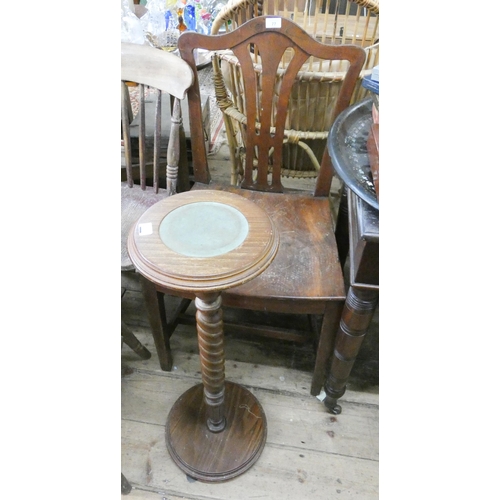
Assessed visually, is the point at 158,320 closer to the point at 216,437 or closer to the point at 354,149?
the point at 216,437

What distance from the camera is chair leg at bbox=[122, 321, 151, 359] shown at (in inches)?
47.9

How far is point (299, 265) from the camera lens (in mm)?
1028

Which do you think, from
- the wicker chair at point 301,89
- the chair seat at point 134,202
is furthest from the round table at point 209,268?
the wicker chair at point 301,89

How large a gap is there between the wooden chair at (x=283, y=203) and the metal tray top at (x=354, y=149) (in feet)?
0.33

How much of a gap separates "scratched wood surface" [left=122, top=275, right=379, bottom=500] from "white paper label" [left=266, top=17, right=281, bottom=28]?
2.97 feet

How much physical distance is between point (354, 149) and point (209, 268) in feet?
1.64

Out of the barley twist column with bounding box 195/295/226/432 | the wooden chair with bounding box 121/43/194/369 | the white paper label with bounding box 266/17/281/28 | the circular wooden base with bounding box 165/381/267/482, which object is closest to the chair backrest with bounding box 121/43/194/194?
the wooden chair with bounding box 121/43/194/369

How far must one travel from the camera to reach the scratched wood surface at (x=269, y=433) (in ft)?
3.46

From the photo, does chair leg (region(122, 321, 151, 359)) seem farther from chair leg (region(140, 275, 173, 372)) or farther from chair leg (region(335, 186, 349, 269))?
chair leg (region(335, 186, 349, 269))

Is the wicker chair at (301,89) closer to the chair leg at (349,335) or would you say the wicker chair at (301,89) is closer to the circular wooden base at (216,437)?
the chair leg at (349,335)

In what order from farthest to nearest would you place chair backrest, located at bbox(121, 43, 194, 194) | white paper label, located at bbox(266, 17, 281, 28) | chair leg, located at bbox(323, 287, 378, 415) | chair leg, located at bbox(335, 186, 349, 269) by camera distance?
chair leg, located at bbox(335, 186, 349, 269)
chair backrest, located at bbox(121, 43, 194, 194)
white paper label, located at bbox(266, 17, 281, 28)
chair leg, located at bbox(323, 287, 378, 415)

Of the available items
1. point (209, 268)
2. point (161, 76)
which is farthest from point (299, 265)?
point (161, 76)

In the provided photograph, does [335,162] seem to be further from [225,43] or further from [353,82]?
[225,43]

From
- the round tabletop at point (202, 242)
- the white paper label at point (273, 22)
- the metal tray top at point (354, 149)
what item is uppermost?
the white paper label at point (273, 22)
